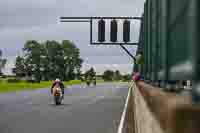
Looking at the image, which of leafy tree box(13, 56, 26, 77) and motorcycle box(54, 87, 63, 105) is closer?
motorcycle box(54, 87, 63, 105)

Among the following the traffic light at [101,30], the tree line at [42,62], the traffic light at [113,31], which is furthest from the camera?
the tree line at [42,62]

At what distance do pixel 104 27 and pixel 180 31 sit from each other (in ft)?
131

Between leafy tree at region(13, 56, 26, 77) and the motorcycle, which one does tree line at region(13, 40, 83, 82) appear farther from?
the motorcycle

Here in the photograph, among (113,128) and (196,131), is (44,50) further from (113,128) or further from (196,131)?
(196,131)

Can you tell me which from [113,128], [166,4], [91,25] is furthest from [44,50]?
[166,4]

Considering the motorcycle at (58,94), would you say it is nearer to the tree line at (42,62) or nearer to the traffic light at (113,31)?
the traffic light at (113,31)

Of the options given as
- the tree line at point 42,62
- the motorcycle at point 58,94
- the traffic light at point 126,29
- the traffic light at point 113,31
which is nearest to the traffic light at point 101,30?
the traffic light at point 113,31

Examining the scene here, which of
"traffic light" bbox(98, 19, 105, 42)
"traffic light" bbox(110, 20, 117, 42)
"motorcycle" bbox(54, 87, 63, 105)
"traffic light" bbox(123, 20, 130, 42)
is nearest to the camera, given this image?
"motorcycle" bbox(54, 87, 63, 105)

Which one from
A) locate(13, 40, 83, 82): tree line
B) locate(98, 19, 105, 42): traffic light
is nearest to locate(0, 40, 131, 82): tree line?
locate(13, 40, 83, 82): tree line

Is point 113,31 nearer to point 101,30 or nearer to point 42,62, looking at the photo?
point 101,30

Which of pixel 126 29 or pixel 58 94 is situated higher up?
pixel 126 29

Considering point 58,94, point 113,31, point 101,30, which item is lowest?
point 58,94

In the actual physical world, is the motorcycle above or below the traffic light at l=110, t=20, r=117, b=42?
below

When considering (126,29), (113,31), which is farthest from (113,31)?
(126,29)
